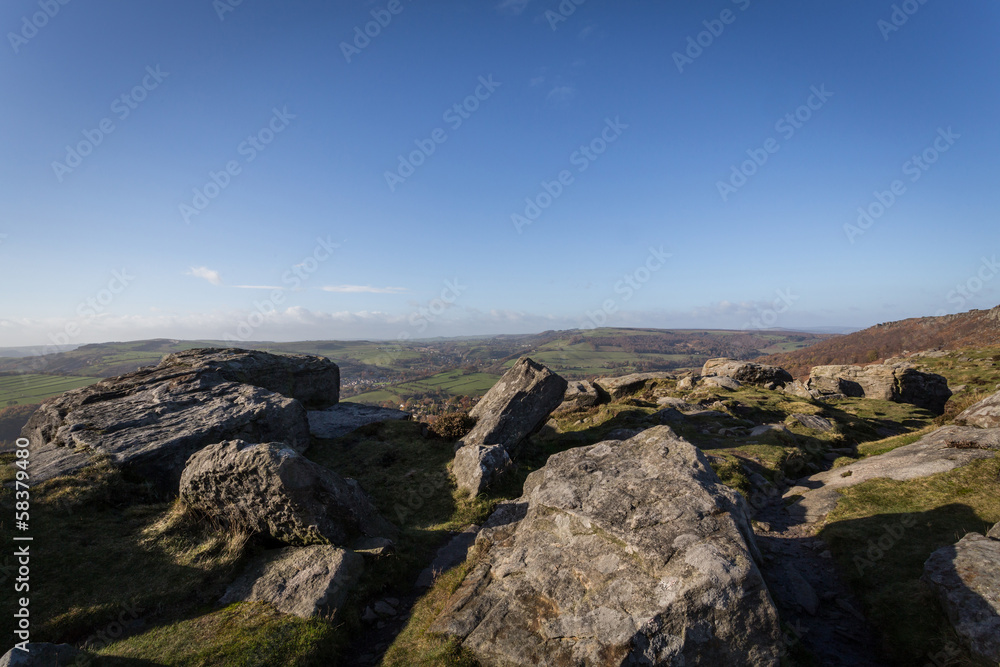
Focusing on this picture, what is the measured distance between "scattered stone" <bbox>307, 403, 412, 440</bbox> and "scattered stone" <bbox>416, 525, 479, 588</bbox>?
11.8m

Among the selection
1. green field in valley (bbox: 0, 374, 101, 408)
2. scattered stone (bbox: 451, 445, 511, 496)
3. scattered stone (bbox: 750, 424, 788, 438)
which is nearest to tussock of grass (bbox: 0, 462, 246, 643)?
scattered stone (bbox: 451, 445, 511, 496)

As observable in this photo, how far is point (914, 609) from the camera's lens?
7121 mm

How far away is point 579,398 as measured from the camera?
96.5ft

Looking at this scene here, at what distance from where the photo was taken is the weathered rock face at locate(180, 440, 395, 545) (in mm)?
10477

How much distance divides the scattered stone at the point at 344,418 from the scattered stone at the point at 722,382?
31169mm

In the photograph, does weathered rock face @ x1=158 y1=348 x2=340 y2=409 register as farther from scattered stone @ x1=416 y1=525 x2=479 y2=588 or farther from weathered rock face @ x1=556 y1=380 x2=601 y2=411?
weathered rock face @ x1=556 y1=380 x2=601 y2=411

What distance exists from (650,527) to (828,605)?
424 cm

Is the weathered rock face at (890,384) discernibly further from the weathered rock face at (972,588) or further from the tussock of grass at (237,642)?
the tussock of grass at (237,642)

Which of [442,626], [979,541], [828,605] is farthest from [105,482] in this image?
[979,541]

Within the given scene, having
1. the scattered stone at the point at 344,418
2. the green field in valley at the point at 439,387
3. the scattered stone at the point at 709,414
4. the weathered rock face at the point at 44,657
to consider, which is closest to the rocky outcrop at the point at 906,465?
the scattered stone at the point at 709,414

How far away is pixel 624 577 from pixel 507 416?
12.0m

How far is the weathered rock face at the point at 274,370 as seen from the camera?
21.4 metres

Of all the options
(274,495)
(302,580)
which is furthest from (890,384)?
(274,495)

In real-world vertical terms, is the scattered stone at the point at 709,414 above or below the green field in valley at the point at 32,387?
above
